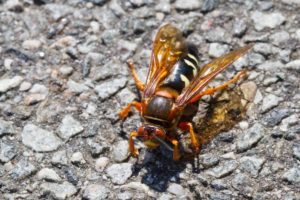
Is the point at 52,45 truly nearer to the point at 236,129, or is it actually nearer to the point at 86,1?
the point at 86,1

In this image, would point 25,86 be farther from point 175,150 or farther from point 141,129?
point 175,150

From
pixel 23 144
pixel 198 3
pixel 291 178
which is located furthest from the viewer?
pixel 198 3

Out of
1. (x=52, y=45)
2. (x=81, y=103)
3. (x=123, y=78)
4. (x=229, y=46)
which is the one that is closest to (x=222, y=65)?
(x=229, y=46)

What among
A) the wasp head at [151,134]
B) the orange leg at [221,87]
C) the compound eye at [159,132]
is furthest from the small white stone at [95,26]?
the compound eye at [159,132]

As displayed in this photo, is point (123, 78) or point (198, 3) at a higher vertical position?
point (198, 3)

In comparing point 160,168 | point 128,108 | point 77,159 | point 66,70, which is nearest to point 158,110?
point 128,108

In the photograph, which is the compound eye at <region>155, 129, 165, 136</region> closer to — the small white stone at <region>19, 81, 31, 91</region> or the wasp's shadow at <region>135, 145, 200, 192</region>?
the wasp's shadow at <region>135, 145, 200, 192</region>

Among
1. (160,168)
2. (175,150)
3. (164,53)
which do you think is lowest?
(160,168)
